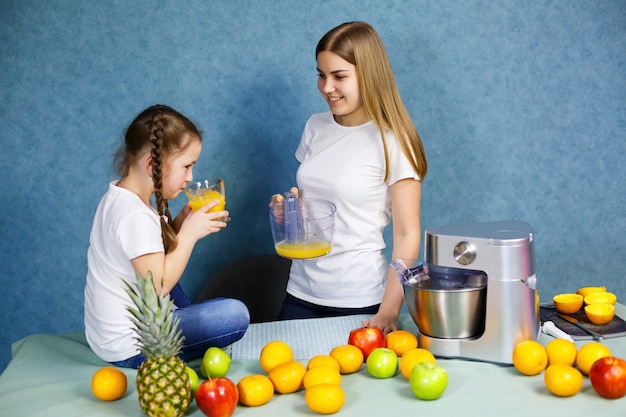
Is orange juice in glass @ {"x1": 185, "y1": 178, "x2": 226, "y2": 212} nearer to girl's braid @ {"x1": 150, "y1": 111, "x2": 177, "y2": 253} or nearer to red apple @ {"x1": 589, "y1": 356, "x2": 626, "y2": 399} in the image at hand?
girl's braid @ {"x1": 150, "y1": 111, "x2": 177, "y2": 253}

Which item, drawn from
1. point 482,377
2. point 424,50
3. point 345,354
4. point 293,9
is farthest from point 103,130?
point 482,377

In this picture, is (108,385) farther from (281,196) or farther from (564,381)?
(564,381)

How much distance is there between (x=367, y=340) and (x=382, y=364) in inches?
4.7

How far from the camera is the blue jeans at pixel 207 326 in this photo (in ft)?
5.61

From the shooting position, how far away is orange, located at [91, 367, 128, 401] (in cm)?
148

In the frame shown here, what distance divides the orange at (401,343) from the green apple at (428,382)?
0.71 feet

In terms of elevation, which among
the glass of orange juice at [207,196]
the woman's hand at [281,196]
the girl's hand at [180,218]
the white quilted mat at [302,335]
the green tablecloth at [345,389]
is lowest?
the green tablecloth at [345,389]

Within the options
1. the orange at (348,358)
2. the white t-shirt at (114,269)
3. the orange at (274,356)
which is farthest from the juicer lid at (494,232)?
the white t-shirt at (114,269)

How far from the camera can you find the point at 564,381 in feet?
4.58

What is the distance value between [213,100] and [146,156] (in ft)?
2.87

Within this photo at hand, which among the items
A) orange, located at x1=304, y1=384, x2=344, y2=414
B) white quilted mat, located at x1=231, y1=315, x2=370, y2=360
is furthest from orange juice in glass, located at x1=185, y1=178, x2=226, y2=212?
orange, located at x1=304, y1=384, x2=344, y2=414

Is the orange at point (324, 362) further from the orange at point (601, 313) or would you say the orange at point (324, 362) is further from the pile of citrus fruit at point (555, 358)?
the orange at point (601, 313)

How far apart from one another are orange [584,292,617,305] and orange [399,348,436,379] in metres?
0.55

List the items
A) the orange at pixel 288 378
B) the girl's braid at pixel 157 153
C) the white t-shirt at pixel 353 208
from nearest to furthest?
the orange at pixel 288 378 → the girl's braid at pixel 157 153 → the white t-shirt at pixel 353 208
